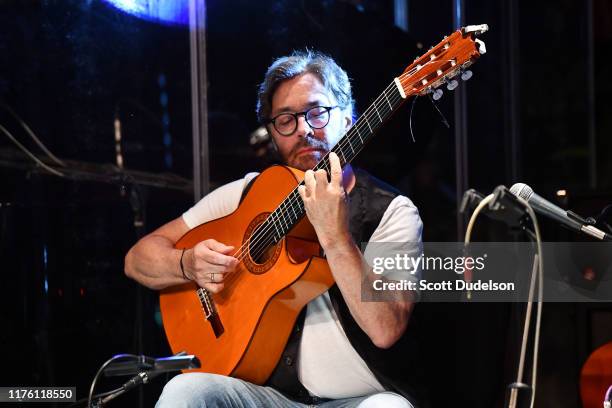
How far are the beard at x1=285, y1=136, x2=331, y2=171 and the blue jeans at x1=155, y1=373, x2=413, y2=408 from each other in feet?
2.24

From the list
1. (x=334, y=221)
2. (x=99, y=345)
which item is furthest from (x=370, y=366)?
(x=99, y=345)

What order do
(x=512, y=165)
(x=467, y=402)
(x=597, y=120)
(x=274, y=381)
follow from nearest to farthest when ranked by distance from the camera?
(x=274, y=381)
(x=467, y=402)
(x=512, y=165)
(x=597, y=120)

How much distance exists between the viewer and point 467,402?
2.74 meters

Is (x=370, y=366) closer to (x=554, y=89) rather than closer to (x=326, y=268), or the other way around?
(x=326, y=268)

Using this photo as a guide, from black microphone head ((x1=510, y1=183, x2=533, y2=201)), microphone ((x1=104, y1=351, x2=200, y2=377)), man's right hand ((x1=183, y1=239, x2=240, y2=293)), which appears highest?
black microphone head ((x1=510, y1=183, x2=533, y2=201))

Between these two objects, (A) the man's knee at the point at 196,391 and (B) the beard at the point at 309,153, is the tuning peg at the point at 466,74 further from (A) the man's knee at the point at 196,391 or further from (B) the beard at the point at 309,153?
(A) the man's knee at the point at 196,391

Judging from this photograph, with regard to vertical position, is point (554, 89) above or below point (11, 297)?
above

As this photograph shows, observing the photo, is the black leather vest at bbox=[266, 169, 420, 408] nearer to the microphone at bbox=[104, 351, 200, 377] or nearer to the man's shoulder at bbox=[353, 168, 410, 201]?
the man's shoulder at bbox=[353, 168, 410, 201]

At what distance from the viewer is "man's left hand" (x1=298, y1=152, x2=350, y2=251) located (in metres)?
2.15

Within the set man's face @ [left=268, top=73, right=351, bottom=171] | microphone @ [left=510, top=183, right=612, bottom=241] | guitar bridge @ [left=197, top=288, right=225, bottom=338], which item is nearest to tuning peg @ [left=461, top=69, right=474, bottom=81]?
microphone @ [left=510, top=183, right=612, bottom=241]

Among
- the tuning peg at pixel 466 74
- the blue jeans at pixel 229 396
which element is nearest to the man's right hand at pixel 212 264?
the blue jeans at pixel 229 396

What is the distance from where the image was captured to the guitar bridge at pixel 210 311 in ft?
8.15

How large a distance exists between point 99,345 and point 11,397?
0.35 meters

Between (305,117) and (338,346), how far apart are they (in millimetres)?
721
